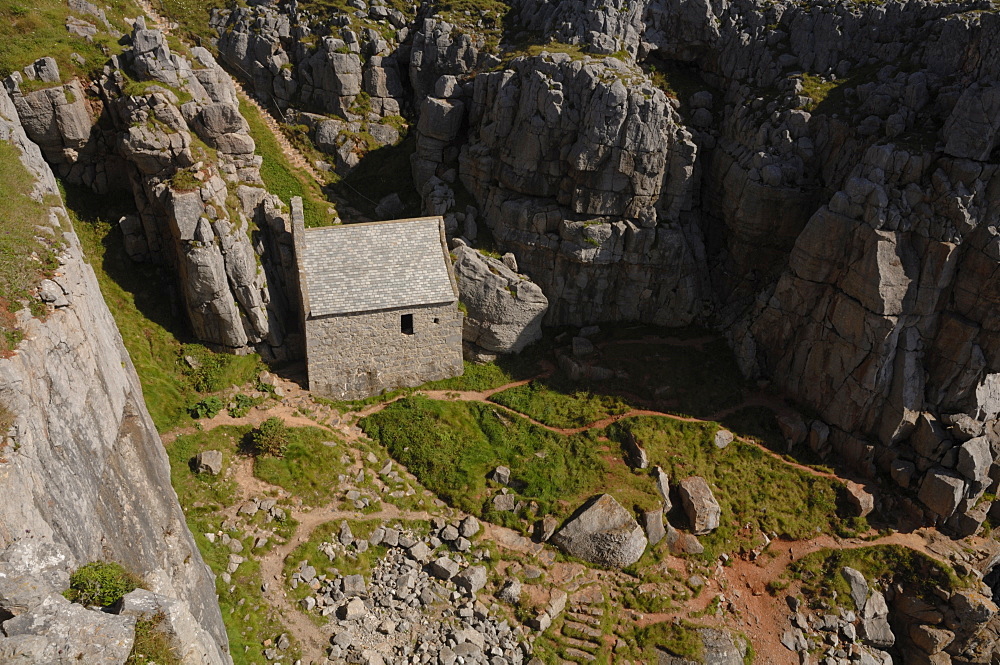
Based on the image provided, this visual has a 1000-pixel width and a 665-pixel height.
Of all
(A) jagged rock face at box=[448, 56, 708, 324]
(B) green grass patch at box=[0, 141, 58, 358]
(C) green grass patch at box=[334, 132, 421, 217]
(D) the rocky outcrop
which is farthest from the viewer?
(C) green grass patch at box=[334, 132, 421, 217]

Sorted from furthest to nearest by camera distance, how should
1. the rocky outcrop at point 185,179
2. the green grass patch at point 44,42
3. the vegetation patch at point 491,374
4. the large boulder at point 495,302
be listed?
1. the large boulder at point 495,302
2. the vegetation patch at point 491,374
3. the green grass patch at point 44,42
4. the rocky outcrop at point 185,179

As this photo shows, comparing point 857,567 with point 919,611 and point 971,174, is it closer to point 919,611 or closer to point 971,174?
point 919,611

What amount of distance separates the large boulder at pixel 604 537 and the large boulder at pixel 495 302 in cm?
1119

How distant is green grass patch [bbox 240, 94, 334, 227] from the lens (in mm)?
39312

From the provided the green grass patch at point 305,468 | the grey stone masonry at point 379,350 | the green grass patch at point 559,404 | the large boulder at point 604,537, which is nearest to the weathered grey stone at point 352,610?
the green grass patch at point 305,468

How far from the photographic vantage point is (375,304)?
31.0 meters

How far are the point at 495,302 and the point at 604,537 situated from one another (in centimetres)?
1361

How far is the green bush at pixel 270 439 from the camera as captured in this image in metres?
27.9

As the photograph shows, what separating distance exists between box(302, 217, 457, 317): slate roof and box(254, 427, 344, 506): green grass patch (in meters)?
6.09

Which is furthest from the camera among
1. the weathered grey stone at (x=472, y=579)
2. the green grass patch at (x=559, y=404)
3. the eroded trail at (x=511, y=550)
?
the green grass patch at (x=559, y=404)

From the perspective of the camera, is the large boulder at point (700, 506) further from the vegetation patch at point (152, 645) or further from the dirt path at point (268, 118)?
the dirt path at point (268, 118)

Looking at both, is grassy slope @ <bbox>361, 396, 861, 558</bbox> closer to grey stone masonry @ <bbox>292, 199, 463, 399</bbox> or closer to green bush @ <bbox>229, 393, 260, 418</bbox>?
grey stone masonry @ <bbox>292, 199, 463, 399</bbox>

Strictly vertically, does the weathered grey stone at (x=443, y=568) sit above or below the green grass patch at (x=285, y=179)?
below

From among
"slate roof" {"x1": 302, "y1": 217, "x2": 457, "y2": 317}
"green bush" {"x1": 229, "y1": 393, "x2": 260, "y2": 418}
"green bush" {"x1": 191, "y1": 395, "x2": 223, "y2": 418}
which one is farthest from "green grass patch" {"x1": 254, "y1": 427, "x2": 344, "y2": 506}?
"slate roof" {"x1": 302, "y1": 217, "x2": 457, "y2": 317}
